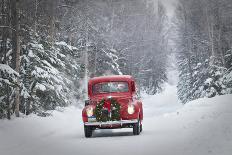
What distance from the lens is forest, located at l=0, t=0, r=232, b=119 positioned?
76.4ft

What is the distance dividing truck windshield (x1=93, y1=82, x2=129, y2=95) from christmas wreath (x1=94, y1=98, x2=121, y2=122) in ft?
4.57

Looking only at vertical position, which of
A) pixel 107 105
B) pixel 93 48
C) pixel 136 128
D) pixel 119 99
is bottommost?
pixel 136 128

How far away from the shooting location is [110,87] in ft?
61.2

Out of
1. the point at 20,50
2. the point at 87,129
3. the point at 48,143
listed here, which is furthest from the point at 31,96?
the point at 48,143

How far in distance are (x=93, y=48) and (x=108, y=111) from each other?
3375 cm

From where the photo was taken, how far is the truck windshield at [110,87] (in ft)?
60.7

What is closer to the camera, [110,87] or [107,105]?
[107,105]

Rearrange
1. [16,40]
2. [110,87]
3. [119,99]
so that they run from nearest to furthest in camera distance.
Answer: [119,99], [110,87], [16,40]

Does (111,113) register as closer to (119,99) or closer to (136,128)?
(119,99)

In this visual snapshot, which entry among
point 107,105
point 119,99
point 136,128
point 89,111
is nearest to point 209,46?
point 119,99

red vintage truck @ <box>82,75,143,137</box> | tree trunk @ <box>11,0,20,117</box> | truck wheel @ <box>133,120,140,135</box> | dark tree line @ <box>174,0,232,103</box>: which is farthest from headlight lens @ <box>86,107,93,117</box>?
dark tree line @ <box>174,0,232,103</box>

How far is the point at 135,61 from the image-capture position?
67.9m

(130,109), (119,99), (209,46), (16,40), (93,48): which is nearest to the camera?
(130,109)

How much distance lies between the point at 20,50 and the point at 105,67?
27815mm
